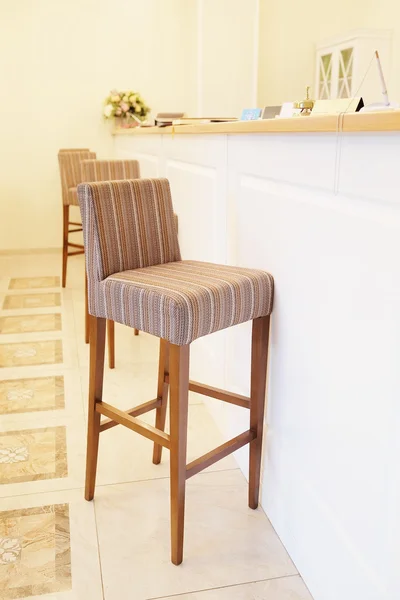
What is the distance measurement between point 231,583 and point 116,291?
773 mm

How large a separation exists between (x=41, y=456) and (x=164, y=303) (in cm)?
96

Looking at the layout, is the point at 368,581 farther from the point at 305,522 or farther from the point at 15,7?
the point at 15,7

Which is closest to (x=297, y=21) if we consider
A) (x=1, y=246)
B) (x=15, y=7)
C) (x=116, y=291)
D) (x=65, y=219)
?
(x=15, y=7)

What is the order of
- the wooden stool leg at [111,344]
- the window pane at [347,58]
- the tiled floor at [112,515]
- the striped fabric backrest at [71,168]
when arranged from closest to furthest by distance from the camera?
1. the tiled floor at [112,515]
2. the wooden stool leg at [111,344]
3. the striped fabric backrest at [71,168]
4. the window pane at [347,58]

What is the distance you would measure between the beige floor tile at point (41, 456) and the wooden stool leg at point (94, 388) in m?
0.14

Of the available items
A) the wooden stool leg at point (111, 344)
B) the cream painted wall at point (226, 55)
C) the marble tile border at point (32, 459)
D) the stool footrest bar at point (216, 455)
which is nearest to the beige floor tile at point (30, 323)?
the wooden stool leg at point (111, 344)

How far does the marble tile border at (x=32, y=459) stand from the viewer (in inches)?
75.2

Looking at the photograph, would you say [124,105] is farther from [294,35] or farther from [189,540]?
[189,540]

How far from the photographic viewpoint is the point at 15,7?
16.0ft

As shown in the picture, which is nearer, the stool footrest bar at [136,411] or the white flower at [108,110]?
the stool footrest bar at [136,411]

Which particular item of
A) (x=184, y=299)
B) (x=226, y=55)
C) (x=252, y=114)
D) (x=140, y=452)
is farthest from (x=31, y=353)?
(x=226, y=55)

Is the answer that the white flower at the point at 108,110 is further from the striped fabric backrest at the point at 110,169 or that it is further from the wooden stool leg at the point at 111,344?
the wooden stool leg at the point at 111,344

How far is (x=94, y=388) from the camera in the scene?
66.9 inches

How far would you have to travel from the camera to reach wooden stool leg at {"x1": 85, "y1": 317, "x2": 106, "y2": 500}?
1.66 m
